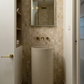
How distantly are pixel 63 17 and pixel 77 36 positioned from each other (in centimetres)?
77

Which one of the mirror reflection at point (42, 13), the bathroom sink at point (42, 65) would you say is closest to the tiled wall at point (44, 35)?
the mirror reflection at point (42, 13)

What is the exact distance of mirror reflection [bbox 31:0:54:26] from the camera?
2.22 meters

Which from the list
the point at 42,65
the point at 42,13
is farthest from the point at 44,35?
the point at 42,65

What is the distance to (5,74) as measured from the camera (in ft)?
5.35

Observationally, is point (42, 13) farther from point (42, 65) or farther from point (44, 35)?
point (42, 65)

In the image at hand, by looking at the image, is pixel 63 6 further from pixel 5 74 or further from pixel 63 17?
pixel 5 74

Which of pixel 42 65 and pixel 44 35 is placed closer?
pixel 42 65

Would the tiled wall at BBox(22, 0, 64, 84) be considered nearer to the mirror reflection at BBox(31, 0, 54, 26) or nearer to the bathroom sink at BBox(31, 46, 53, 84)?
the mirror reflection at BBox(31, 0, 54, 26)

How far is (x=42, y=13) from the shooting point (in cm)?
223

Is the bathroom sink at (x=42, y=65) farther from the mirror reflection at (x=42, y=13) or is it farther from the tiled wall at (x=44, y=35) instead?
the mirror reflection at (x=42, y=13)

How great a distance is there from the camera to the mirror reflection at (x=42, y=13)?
222cm

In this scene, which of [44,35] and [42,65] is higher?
[44,35]

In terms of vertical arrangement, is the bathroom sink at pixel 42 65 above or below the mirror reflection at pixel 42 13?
below

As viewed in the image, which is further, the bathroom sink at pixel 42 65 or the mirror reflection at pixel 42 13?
the mirror reflection at pixel 42 13
